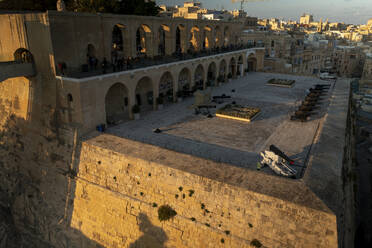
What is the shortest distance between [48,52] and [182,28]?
17480 mm

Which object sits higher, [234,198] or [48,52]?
[48,52]

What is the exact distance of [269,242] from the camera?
14.1 m

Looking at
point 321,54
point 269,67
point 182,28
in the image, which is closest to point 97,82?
point 182,28

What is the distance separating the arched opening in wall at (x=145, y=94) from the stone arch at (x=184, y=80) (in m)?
6.04

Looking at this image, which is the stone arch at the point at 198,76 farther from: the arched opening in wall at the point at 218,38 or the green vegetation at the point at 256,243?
the green vegetation at the point at 256,243

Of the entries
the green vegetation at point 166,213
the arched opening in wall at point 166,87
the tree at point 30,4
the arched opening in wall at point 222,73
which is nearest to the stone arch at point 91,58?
the arched opening in wall at point 166,87

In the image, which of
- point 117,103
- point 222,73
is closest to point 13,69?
point 117,103

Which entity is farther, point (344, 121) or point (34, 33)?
point (344, 121)

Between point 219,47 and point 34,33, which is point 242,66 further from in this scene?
point 34,33

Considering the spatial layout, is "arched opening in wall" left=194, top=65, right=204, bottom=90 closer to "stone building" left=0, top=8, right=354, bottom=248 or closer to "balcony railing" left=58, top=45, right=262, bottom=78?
"balcony railing" left=58, top=45, right=262, bottom=78

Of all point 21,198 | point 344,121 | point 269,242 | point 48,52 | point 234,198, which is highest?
point 48,52

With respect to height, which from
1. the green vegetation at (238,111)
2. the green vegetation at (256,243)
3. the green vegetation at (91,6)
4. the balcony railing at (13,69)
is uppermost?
the green vegetation at (91,6)

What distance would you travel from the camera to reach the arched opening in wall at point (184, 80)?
35.0m

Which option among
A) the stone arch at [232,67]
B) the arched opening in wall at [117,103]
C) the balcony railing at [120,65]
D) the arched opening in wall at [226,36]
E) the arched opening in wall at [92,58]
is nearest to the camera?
the balcony railing at [120,65]
